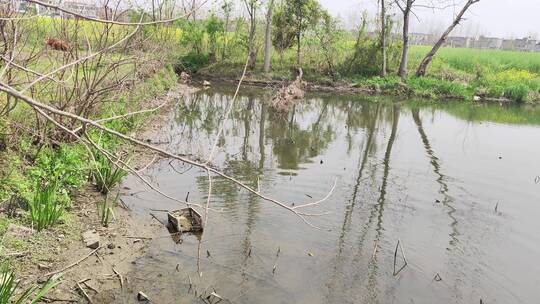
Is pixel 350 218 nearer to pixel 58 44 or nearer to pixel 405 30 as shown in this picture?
pixel 58 44

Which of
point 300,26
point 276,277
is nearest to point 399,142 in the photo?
point 276,277

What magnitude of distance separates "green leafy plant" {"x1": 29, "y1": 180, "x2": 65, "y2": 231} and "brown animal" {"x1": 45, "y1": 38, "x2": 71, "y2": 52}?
2046mm

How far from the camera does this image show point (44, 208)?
4.96 m

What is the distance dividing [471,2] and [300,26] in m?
7.74

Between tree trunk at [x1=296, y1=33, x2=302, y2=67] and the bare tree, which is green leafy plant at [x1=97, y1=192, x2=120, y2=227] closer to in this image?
tree trunk at [x1=296, y1=33, x2=302, y2=67]

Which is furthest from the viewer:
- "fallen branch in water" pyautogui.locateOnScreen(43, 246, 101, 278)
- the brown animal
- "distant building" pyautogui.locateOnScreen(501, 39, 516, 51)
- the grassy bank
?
"distant building" pyautogui.locateOnScreen(501, 39, 516, 51)

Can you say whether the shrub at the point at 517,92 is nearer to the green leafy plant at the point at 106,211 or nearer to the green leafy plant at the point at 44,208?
the green leafy plant at the point at 106,211

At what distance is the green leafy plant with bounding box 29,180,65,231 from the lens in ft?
16.0

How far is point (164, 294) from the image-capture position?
445 cm

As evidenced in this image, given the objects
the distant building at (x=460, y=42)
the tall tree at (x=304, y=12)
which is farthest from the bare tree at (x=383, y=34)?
the distant building at (x=460, y=42)

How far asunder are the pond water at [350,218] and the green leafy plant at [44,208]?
106 centimetres

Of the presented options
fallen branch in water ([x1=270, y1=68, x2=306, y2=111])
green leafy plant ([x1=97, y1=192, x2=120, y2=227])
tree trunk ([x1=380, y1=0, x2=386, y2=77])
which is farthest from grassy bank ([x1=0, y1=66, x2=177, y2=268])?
tree trunk ([x1=380, y1=0, x2=386, y2=77])

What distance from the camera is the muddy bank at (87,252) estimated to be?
14.0 ft

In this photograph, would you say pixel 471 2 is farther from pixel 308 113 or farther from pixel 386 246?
pixel 386 246
